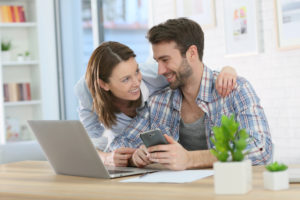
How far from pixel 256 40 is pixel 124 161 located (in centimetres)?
211

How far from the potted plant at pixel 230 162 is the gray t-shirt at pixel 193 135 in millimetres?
1057

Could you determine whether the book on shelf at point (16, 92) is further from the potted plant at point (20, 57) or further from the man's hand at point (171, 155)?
the man's hand at point (171, 155)

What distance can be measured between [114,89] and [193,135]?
1.41 ft

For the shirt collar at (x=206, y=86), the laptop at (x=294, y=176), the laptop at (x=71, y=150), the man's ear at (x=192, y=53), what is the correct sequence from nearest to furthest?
the laptop at (x=294, y=176) < the laptop at (x=71, y=150) < the shirt collar at (x=206, y=86) < the man's ear at (x=192, y=53)

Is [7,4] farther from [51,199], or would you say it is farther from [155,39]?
[51,199]

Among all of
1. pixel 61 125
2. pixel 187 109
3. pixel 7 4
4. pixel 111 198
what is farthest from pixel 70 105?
pixel 111 198

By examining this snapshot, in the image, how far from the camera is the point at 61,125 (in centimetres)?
187

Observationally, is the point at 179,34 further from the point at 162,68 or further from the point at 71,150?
the point at 71,150

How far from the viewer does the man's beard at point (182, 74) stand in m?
2.44

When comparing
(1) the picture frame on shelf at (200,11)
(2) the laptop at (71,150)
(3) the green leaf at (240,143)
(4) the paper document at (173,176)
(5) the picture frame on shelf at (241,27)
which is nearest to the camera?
(3) the green leaf at (240,143)

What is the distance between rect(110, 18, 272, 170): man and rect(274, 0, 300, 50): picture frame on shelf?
1.42 meters

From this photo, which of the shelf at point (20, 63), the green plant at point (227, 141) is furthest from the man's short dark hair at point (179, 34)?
the shelf at point (20, 63)

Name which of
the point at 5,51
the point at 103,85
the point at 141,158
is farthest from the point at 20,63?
the point at 141,158

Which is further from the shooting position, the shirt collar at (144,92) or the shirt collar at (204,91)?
the shirt collar at (144,92)
